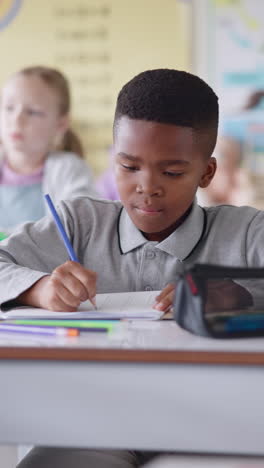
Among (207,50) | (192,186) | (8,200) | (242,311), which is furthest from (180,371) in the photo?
(207,50)

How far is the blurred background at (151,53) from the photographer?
420 cm

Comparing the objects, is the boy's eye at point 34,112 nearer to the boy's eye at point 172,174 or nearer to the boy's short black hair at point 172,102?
the boy's short black hair at point 172,102

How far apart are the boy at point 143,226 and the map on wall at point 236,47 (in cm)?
307

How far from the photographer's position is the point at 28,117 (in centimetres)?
303

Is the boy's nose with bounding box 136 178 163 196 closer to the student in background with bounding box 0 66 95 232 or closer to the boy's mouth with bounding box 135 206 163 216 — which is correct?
the boy's mouth with bounding box 135 206 163 216

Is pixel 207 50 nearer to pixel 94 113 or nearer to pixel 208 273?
pixel 94 113

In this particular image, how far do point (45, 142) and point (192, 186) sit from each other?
77.9 inches

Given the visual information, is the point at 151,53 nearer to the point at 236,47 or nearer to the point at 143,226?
the point at 236,47

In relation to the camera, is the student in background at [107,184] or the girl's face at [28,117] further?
the student in background at [107,184]

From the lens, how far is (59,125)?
10.4ft

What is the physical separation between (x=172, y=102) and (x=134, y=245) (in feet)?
0.80

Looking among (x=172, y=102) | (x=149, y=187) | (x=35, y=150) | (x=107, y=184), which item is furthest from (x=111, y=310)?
(x=107, y=184)

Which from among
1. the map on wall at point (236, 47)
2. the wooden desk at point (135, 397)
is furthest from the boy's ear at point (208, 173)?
the map on wall at point (236, 47)

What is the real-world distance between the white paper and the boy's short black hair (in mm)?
259
